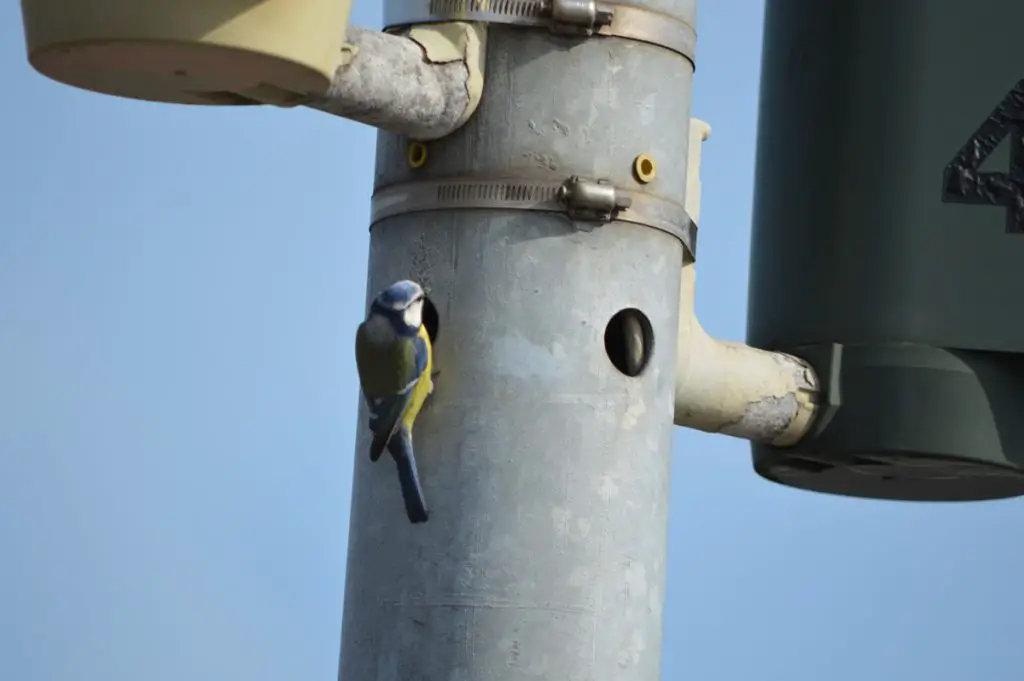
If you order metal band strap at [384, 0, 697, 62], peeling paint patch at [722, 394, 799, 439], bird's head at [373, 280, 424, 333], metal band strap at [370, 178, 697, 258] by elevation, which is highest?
metal band strap at [384, 0, 697, 62]

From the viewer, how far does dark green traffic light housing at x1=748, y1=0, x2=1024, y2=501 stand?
985 cm

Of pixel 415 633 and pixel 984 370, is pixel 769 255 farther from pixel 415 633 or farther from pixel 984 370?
pixel 415 633

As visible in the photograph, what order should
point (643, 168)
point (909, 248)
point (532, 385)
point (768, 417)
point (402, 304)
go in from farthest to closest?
point (909, 248) < point (768, 417) < point (643, 168) < point (532, 385) < point (402, 304)

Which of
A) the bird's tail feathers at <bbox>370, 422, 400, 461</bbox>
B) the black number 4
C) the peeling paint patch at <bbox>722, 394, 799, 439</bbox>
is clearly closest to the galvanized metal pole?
the bird's tail feathers at <bbox>370, 422, 400, 461</bbox>

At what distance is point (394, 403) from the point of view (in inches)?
323

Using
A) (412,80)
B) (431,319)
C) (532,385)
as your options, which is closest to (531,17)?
(412,80)

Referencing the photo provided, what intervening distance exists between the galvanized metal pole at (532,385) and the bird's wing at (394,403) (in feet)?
0.95

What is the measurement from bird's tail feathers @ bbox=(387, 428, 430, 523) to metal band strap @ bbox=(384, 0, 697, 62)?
128 cm

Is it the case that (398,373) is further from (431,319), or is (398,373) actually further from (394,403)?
(431,319)

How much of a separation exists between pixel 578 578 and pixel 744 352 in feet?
5.45

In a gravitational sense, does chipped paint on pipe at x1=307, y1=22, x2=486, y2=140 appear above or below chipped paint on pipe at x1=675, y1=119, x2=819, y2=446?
above

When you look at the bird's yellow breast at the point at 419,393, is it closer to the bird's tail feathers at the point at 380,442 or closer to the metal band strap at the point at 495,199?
the bird's tail feathers at the point at 380,442

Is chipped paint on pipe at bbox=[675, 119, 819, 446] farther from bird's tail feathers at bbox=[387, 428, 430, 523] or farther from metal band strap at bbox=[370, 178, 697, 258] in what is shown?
bird's tail feathers at bbox=[387, 428, 430, 523]

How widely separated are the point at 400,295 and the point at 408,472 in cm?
59
